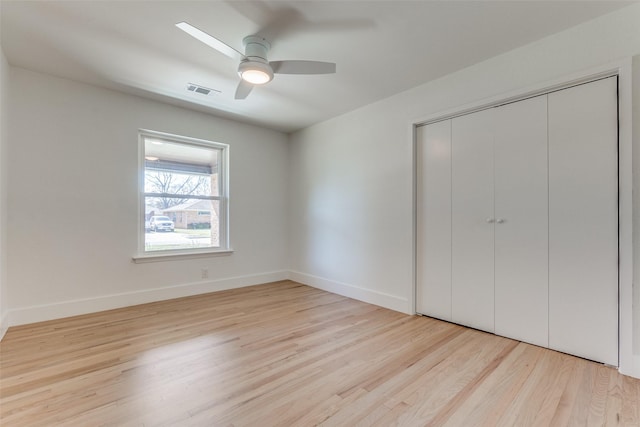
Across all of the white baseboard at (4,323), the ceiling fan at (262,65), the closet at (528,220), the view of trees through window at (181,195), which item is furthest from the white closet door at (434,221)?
the white baseboard at (4,323)

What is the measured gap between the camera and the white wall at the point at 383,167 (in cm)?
208

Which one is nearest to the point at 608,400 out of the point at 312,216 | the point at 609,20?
the point at 609,20

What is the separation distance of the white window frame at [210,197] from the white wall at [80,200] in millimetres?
71

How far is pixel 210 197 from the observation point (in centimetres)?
412

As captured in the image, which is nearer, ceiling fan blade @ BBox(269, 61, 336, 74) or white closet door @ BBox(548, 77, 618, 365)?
white closet door @ BBox(548, 77, 618, 365)

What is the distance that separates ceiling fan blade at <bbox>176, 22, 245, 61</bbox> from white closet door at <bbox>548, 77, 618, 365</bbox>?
248 centimetres

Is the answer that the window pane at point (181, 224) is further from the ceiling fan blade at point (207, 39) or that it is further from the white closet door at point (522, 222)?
the white closet door at point (522, 222)

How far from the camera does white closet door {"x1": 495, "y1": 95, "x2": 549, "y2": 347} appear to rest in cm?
232

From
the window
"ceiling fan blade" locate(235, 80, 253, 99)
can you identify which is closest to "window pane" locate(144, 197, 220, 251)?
the window

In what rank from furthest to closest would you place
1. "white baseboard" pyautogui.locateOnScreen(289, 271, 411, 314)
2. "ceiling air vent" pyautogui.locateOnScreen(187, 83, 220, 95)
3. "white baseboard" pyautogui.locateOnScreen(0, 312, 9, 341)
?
1. "white baseboard" pyautogui.locateOnScreen(289, 271, 411, 314)
2. "ceiling air vent" pyautogui.locateOnScreen(187, 83, 220, 95)
3. "white baseboard" pyautogui.locateOnScreen(0, 312, 9, 341)

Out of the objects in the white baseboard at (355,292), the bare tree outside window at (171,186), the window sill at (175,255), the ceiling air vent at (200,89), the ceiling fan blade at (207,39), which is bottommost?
the white baseboard at (355,292)

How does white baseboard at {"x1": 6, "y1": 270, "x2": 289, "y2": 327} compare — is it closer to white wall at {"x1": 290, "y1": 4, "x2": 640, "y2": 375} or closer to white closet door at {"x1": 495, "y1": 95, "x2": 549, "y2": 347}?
white wall at {"x1": 290, "y1": 4, "x2": 640, "y2": 375}

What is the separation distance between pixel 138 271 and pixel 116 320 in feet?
2.26

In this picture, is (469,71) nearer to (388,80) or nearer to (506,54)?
(506,54)
